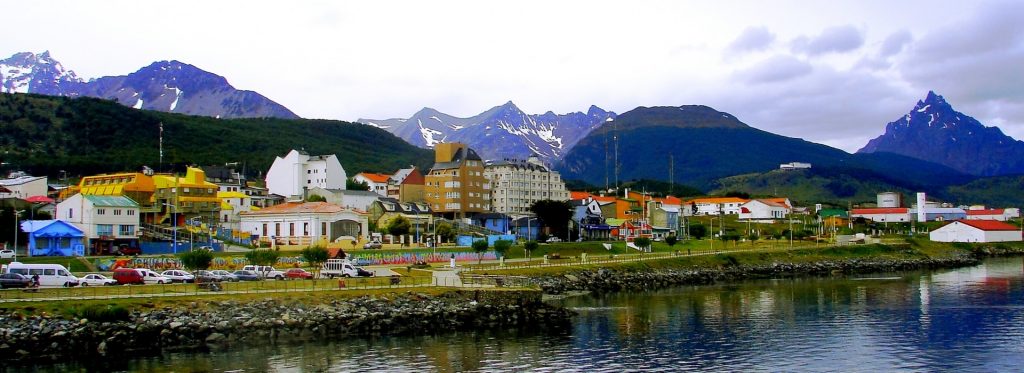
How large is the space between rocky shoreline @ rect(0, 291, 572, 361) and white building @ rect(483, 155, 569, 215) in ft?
272

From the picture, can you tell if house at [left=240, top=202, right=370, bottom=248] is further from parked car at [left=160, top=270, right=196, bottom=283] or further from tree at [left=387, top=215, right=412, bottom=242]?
parked car at [left=160, top=270, right=196, bottom=283]

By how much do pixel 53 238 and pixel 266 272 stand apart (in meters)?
22.6

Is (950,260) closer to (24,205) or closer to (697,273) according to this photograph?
(697,273)

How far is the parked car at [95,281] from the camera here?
2088 inches

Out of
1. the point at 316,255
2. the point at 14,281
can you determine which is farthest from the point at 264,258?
the point at 14,281

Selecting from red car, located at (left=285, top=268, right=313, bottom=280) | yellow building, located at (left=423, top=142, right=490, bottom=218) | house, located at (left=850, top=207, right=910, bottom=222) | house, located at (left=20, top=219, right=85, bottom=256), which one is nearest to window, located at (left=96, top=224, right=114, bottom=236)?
house, located at (left=20, top=219, right=85, bottom=256)

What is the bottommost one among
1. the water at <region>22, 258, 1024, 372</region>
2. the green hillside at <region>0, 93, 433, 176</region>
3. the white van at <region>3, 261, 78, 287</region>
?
the water at <region>22, 258, 1024, 372</region>

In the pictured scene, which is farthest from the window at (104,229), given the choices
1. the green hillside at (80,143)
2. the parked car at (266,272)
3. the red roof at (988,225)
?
the red roof at (988,225)

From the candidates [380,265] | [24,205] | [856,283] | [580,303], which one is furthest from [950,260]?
[24,205]

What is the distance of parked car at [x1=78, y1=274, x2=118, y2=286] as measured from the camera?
174 feet

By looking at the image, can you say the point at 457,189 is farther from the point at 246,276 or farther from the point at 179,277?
the point at 179,277

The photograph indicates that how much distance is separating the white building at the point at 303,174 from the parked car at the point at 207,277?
8276cm

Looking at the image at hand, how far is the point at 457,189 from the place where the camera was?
133750mm

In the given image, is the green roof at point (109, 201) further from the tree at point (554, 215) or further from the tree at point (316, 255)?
the tree at point (554, 215)
